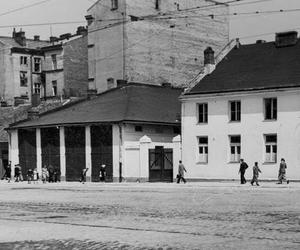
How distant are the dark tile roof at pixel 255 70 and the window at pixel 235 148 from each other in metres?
3.15

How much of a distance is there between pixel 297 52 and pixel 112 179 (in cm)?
1559

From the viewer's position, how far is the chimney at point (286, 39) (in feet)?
145

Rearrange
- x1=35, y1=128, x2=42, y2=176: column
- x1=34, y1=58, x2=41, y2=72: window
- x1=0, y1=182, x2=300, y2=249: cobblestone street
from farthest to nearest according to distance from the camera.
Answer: x1=34, y1=58, x2=41, y2=72: window, x1=35, y1=128, x2=42, y2=176: column, x1=0, y1=182, x2=300, y2=249: cobblestone street

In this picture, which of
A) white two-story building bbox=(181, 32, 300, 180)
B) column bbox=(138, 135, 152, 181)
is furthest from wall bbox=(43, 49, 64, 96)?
white two-story building bbox=(181, 32, 300, 180)

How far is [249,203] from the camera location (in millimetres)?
23016

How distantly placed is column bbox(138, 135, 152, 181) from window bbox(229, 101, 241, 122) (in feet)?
19.7

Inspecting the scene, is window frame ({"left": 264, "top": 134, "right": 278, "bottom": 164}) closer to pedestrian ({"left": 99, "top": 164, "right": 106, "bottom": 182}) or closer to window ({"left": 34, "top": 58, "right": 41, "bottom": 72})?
pedestrian ({"left": 99, "top": 164, "right": 106, "bottom": 182})

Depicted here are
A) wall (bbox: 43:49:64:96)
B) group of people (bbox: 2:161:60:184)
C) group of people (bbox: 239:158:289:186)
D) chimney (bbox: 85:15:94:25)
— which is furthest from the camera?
wall (bbox: 43:49:64:96)

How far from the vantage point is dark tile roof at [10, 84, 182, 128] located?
151 feet

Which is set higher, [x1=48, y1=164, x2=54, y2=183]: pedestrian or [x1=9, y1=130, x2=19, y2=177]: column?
[x1=9, y1=130, x2=19, y2=177]: column

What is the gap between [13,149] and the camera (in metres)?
52.5

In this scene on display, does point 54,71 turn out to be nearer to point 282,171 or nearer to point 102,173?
point 102,173

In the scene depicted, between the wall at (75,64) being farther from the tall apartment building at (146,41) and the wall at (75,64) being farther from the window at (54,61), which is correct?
the tall apartment building at (146,41)

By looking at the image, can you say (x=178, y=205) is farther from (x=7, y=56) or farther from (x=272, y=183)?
(x=7, y=56)
